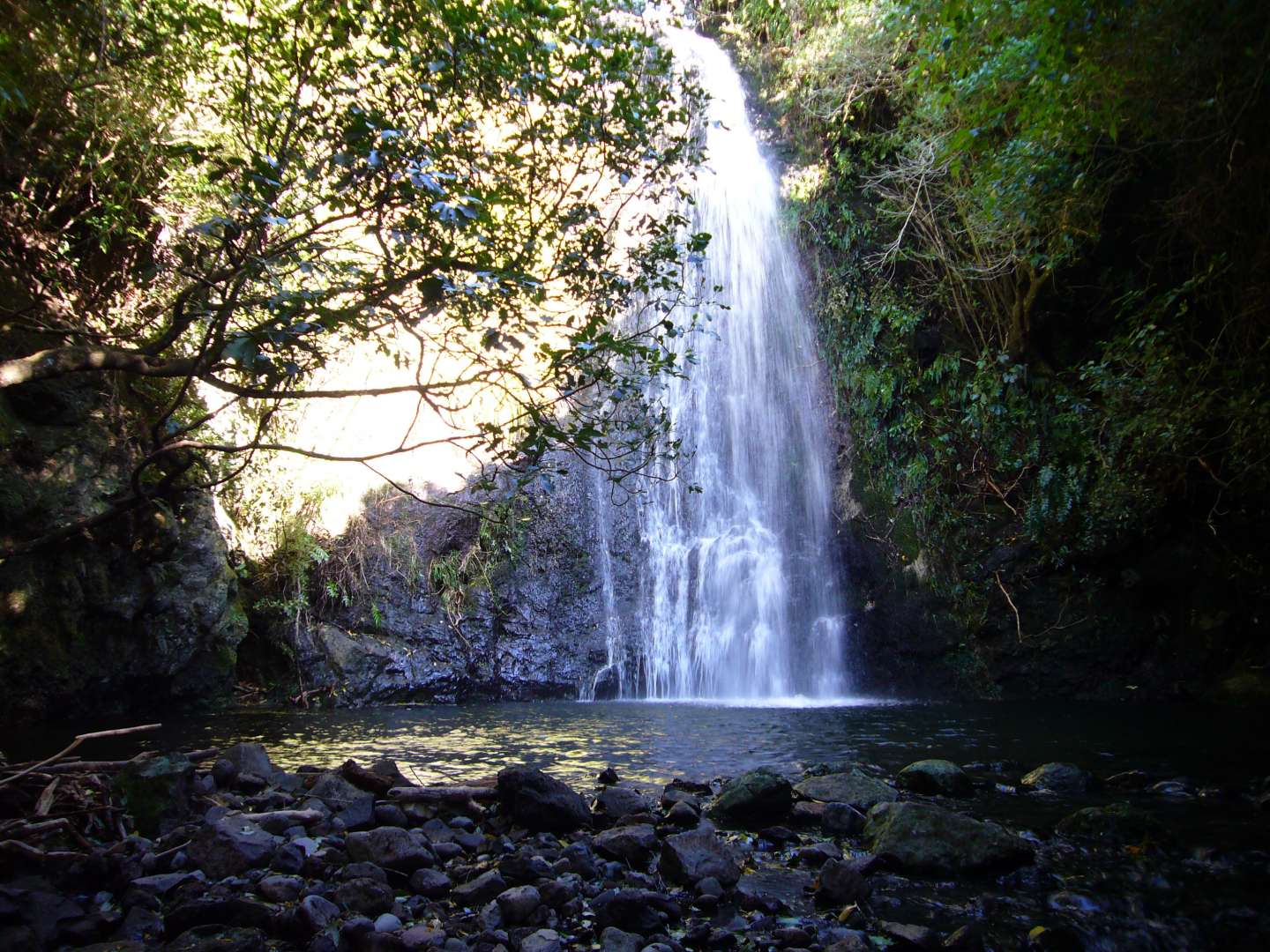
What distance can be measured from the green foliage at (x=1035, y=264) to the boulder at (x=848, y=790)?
503 centimetres

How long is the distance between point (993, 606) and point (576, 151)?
30.0 feet

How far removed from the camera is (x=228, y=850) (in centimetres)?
340

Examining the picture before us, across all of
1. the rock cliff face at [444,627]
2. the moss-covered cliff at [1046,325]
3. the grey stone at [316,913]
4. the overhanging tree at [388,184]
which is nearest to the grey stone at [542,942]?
the grey stone at [316,913]

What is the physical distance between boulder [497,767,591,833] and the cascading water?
24.4 feet

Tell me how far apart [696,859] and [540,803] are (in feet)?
3.32

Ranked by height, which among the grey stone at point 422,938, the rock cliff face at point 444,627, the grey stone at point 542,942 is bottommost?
the grey stone at point 542,942

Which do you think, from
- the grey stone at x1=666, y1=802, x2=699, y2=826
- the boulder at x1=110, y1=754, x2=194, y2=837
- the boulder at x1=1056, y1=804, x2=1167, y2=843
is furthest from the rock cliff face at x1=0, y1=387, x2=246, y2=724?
the boulder at x1=1056, y1=804, x2=1167, y2=843

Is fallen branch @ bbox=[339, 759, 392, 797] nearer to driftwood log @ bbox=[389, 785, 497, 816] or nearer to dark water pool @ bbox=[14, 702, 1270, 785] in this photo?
driftwood log @ bbox=[389, 785, 497, 816]

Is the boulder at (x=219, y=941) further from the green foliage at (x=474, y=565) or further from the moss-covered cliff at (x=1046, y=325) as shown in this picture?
the green foliage at (x=474, y=565)

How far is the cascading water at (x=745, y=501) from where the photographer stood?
11.9 meters

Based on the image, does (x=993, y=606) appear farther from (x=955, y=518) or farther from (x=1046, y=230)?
(x=1046, y=230)

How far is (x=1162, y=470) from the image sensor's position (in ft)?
29.6

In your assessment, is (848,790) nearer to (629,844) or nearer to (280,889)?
(629,844)

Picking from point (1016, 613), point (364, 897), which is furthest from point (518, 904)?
point (1016, 613)
